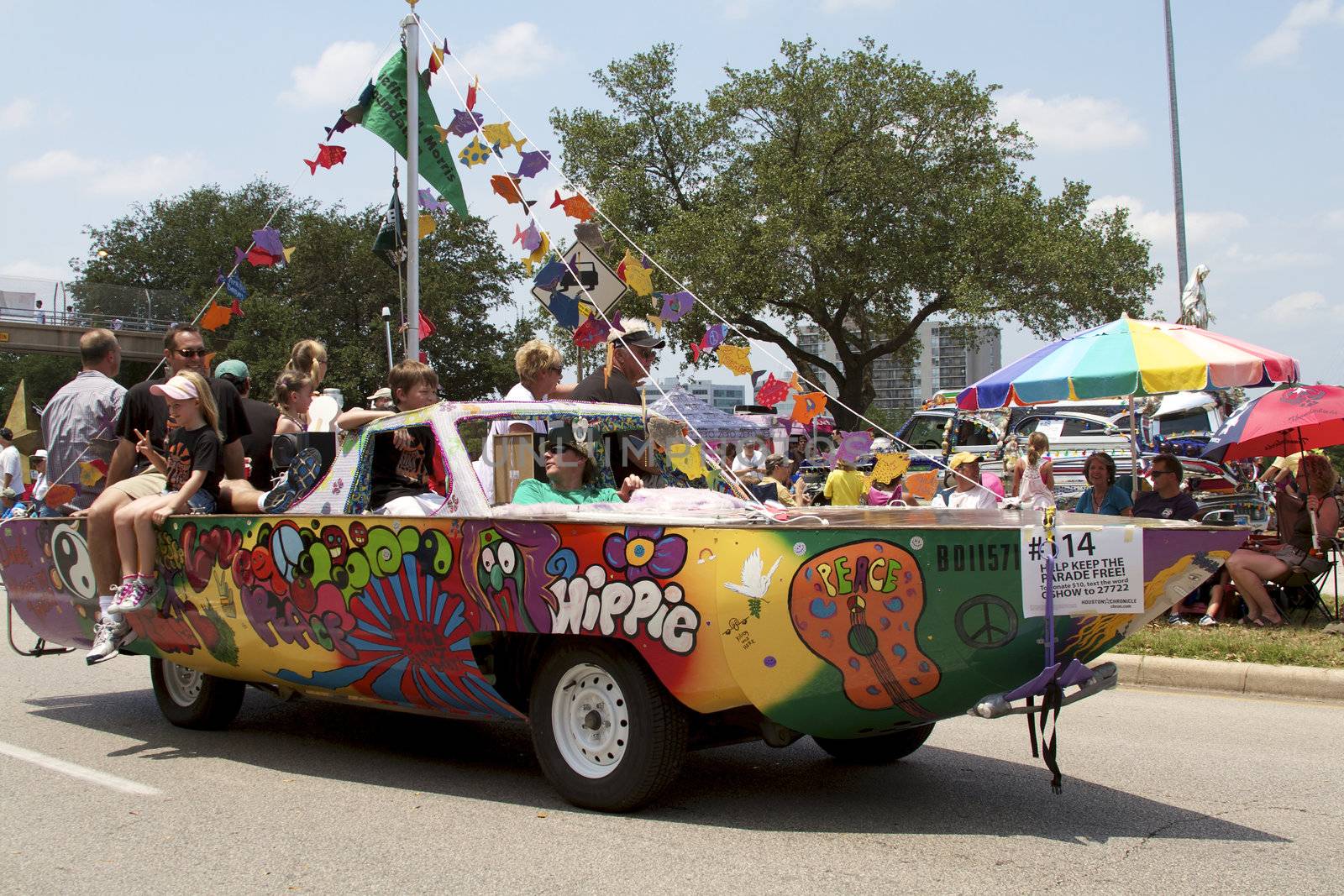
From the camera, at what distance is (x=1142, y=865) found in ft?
13.9

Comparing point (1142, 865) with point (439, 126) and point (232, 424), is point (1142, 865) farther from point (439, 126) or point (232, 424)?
point (439, 126)

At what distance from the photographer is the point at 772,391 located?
21.1 feet

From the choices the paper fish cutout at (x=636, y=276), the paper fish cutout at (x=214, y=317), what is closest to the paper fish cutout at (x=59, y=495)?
the paper fish cutout at (x=214, y=317)

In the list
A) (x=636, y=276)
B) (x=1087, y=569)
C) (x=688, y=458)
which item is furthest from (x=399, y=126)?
(x=1087, y=569)

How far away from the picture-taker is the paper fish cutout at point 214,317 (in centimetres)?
912

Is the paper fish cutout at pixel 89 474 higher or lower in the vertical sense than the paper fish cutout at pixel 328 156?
lower

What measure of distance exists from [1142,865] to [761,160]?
30979 millimetres

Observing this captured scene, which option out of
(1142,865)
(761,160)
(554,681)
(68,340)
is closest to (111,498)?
(554,681)

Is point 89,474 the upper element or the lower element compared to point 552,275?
lower

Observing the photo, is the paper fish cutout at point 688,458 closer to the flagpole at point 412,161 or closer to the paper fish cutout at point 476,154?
the paper fish cutout at point 476,154

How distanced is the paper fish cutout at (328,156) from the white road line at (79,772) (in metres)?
5.68

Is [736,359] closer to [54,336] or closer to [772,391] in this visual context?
[772,391]

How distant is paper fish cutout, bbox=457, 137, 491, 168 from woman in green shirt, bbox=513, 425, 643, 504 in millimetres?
3018

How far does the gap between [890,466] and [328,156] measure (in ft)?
21.5
